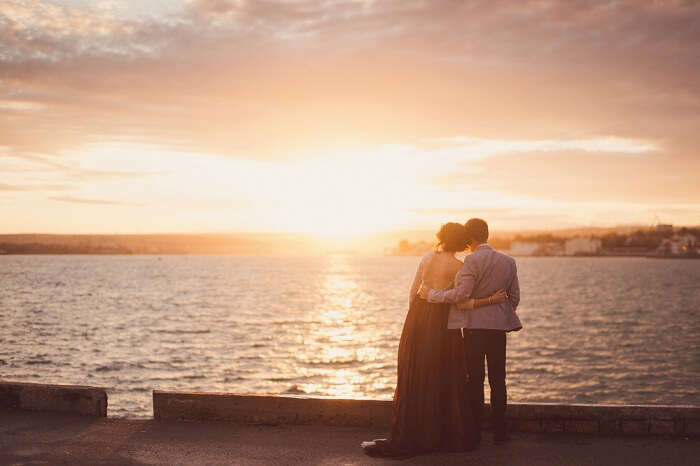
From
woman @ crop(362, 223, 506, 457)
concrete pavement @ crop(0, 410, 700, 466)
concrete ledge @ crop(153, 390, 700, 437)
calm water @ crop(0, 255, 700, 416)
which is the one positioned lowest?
calm water @ crop(0, 255, 700, 416)

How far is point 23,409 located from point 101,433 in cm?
174

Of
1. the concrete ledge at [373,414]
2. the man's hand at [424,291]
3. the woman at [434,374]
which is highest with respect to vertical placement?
the man's hand at [424,291]

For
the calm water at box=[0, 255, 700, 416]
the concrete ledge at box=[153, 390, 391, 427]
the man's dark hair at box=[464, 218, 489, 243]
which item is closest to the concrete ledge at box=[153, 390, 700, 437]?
the concrete ledge at box=[153, 390, 391, 427]

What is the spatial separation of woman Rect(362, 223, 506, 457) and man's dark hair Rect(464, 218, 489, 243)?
132 mm

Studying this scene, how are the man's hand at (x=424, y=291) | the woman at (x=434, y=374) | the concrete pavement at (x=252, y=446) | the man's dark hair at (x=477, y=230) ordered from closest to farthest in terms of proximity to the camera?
the concrete pavement at (x=252, y=446)
the woman at (x=434, y=374)
the man's hand at (x=424, y=291)
the man's dark hair at (x=477, y=230)

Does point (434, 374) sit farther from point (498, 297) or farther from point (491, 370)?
point (498, 297)

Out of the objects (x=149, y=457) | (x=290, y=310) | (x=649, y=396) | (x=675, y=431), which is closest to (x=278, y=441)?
(x=149, y=457)

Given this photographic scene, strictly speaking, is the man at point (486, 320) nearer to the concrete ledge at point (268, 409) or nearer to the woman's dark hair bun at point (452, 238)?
the woman's dark hair bun at point (452, 238)

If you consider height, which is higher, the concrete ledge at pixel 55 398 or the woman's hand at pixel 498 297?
the woman's hand at pixel 498 297

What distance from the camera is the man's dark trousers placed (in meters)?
7.29

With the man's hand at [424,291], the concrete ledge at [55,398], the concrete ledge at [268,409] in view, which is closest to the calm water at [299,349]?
the concrete ledge at [55,398]

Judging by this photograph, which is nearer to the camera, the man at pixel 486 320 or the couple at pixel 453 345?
the couple at pixel 453 345

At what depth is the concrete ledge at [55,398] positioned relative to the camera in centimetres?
837

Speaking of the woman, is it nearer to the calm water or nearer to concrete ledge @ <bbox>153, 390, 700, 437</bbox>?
concrete ledge @ <bbox>153, 390, 700, 437</bbox>
